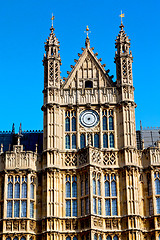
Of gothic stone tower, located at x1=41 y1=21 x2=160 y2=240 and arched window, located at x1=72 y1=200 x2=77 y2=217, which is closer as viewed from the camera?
gothic stone tower, located at x1=41 y1=21 x2=160 y2=240

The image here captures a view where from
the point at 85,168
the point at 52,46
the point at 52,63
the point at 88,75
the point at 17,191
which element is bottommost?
the point at 17,191

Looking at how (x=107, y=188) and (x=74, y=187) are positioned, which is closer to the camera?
(x=107, y=188)

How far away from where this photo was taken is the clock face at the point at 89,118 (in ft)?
169

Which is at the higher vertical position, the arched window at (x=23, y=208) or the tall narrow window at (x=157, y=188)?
the tall narrow window at (x=157, y=188)

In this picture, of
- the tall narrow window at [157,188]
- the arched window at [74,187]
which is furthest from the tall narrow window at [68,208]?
the tall narrow window at [157,188]

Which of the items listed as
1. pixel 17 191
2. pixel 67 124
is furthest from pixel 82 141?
pixel 17 191

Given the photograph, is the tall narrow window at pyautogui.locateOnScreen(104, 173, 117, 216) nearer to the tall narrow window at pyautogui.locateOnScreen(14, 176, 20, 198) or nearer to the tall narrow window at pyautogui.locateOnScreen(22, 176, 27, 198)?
the tall narrow window at pyautogui.locateOnScreen(22, 176, 27, 198)

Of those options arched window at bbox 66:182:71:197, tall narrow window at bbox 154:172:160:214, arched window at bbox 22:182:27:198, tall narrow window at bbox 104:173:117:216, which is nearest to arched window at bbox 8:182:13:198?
arched window at bbox 22:182:27:198

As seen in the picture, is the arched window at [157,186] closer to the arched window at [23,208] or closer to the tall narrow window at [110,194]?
the tall narrow window at [110,194]

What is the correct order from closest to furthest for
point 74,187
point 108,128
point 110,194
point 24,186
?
point 110,194
point 24,186
point 74,187
point 108,128

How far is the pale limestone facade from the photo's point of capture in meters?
47.3

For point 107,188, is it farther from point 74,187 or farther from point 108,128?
point 108,128

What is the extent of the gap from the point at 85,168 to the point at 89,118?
521cm

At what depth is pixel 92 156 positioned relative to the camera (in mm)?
49219
